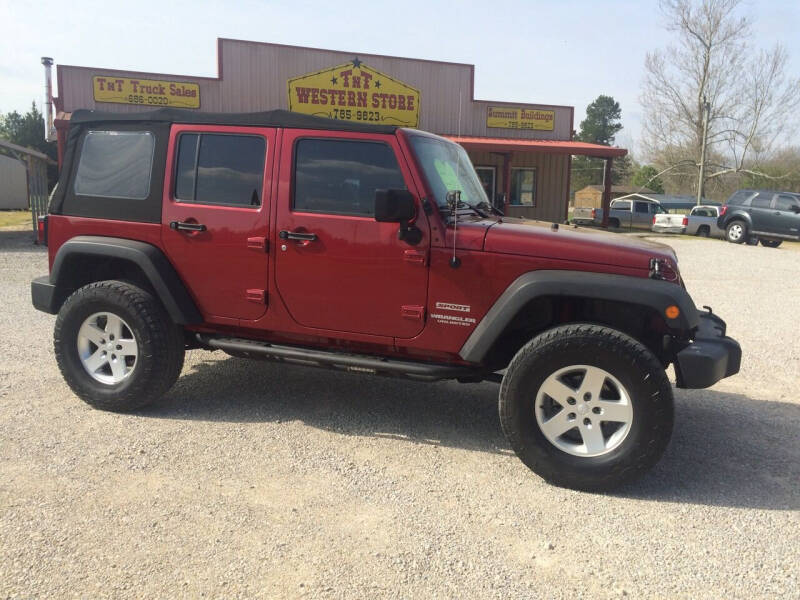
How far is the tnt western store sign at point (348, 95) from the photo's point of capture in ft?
59.1

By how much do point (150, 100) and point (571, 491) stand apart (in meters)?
18.2

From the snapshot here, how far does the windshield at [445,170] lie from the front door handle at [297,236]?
0.80 meters

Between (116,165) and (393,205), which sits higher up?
(116,165)

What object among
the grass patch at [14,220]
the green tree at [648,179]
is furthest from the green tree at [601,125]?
the grass patch at [14,220]

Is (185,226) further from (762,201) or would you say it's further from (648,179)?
(648,179)

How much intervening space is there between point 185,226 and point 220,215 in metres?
0.27

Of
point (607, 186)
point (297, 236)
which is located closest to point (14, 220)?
point (607, 186)

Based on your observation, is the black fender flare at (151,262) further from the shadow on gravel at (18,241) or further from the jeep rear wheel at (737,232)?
the jeep rear wheel at (737,232)

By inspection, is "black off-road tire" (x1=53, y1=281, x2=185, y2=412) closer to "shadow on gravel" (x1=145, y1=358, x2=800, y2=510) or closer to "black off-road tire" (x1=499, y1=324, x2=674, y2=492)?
"shadow on gravel" (x1=145, y1=358, x2=800, y2=510)

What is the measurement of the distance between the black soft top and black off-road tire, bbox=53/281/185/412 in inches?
45.9

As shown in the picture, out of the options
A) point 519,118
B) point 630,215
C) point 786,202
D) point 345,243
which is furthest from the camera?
point 630,215

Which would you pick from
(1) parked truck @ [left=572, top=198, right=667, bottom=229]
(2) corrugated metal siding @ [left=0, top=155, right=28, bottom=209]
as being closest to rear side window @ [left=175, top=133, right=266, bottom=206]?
(1) parked truck @ [left=572, top=198, right=667, bottom=229]

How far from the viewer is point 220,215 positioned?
4.17 meters

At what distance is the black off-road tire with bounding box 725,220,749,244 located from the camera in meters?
21.5
